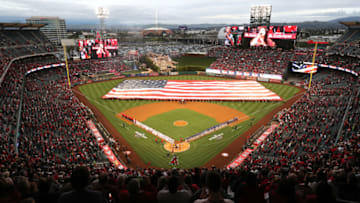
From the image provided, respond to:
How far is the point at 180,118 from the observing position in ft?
96.1

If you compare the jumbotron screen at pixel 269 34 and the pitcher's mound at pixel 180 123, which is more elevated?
the jumbotron screen at pixel 269 34

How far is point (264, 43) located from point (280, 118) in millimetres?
33522

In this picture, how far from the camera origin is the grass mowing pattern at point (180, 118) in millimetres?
25281

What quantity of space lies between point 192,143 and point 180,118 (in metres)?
6.79

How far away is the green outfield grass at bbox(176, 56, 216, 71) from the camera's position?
61375 mm

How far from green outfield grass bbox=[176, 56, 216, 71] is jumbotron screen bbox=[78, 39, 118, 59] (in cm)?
1827

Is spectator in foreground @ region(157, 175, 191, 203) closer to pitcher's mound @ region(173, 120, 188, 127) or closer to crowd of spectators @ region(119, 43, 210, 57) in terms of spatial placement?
pitcher's mound @ region(173, 120, 188, 127)

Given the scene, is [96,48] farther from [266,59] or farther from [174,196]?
[174,196]

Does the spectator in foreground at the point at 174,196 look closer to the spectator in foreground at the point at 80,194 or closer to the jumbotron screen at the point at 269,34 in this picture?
the spectator in foreground at the point at 80,194

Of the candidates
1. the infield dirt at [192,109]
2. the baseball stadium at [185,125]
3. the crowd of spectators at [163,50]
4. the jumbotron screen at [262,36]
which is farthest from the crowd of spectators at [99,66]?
the jumbotron screen at [262,36]

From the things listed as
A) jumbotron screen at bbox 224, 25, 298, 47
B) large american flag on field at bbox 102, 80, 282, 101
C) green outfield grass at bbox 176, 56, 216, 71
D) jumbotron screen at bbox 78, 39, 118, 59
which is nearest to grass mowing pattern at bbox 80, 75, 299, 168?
large american flag on field at bbox 102, 80, 282, 101

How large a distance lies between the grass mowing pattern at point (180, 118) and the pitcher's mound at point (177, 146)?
4.31 feet

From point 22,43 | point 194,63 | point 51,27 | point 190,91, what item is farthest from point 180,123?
point 51,27

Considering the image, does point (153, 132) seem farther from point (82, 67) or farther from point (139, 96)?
point (82, 67)
